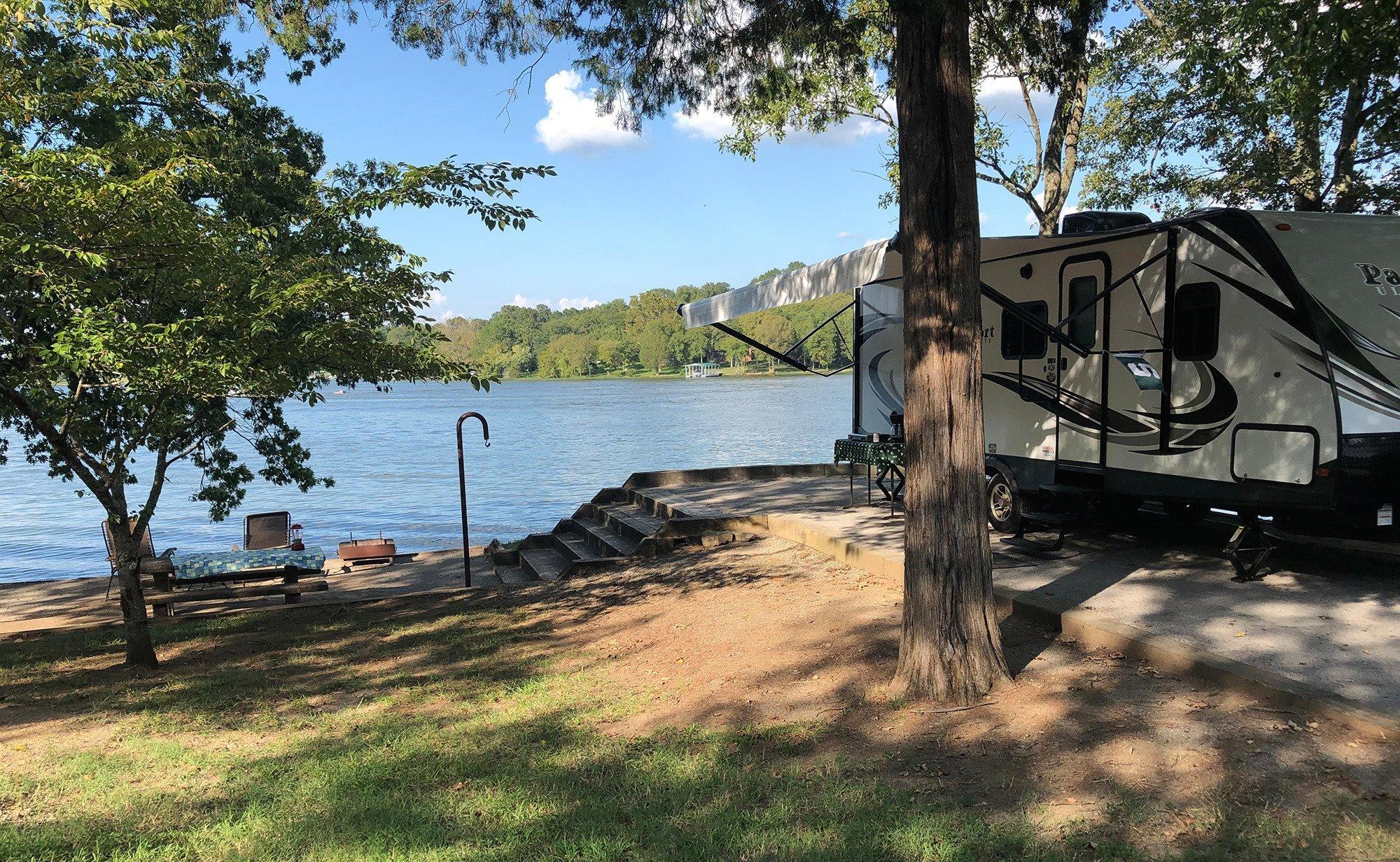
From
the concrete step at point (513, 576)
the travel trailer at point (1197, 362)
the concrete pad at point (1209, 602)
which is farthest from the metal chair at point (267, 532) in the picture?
the travel trailer at point (1197, 362)

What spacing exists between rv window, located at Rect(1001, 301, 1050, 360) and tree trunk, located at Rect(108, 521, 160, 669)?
819cm

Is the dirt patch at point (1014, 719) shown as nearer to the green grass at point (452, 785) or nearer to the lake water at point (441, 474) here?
the green grass at point (452, 785)

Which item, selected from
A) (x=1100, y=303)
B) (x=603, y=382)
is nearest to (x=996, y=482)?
(x=1100, y=303)

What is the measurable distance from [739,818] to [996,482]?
22.3 feet

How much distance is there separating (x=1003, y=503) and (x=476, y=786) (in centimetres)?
694

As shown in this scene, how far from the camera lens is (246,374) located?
25.2ft

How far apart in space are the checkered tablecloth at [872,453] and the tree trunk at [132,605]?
7342mm

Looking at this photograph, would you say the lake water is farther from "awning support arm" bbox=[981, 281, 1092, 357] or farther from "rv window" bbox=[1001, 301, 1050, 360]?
"awning support arm" bbox=[981, 281, 1092, 357]

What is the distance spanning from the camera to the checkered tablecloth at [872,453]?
1063 cm

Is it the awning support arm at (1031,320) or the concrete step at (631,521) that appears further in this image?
the concrete step at (631,521)

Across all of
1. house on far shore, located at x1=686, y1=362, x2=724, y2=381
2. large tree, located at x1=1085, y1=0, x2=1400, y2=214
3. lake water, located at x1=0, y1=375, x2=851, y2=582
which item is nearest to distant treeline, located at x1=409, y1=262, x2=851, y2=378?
house on far shore, located at x1=686, y1=362, x2=724, y2=381

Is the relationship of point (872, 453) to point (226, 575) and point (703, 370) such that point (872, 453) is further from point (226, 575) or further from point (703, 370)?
point (703, 370)

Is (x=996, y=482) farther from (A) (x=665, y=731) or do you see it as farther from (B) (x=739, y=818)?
(B) (x=739, y=818)

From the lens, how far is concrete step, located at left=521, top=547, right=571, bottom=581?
1191 centimetres
